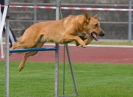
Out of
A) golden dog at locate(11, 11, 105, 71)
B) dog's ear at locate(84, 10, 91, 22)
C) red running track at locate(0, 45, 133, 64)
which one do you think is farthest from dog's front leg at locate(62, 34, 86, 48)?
red running track at locate(0, 45, 133, 64)

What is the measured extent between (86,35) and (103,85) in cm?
291

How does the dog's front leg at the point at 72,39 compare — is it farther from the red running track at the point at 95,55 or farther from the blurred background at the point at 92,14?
the blurred background at the point at 92,14

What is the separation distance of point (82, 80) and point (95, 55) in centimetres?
603

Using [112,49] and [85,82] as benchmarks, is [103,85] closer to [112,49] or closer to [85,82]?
[85,82]

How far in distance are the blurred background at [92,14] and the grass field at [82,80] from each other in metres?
8.74

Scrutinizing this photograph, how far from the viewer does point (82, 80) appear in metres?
14.3

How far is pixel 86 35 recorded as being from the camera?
10758 mm

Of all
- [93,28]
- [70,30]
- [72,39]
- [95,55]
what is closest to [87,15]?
[93,28]

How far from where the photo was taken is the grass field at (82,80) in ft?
40.5

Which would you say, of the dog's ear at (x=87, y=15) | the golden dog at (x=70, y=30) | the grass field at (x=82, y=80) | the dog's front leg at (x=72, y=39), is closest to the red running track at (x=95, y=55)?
the grass field at (x=82, y=80)

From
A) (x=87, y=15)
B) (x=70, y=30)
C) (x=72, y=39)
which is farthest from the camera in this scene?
(x=87, y=15)

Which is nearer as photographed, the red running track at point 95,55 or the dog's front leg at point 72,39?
the dog's front leg at point 72,39

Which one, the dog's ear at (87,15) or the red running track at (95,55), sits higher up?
the dog's ear at (87,15)

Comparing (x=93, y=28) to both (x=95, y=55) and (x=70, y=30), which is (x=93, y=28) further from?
(x=95, y=55)
